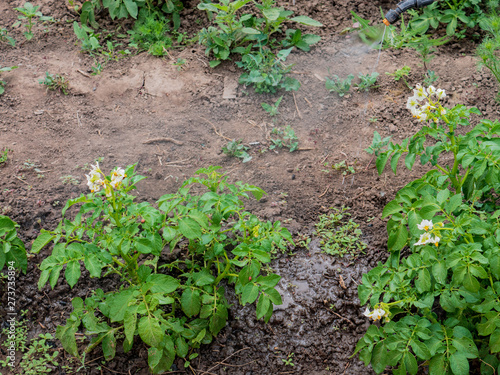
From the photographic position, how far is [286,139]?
140 inches

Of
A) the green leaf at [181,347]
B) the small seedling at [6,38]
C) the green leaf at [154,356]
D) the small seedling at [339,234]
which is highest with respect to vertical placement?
the small seedling at [6,38]

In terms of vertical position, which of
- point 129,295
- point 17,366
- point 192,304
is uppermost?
point 129,295

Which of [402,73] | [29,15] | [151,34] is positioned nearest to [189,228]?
[402,73]

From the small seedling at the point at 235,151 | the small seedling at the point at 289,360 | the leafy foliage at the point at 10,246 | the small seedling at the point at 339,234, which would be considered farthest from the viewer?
the small seedling at the point at 235,151

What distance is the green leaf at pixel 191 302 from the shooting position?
2.29 meters

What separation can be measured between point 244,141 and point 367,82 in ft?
3.94

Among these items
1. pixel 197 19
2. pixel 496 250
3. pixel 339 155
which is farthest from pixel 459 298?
pixel 197 19

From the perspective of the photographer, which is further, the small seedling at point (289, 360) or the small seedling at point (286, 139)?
the small seedling at point (286, 139)

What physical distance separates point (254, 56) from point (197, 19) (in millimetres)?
908

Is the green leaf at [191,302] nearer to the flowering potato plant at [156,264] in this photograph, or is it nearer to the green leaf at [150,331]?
the flowering potato plant at [156,264]

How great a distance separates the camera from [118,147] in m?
3.44

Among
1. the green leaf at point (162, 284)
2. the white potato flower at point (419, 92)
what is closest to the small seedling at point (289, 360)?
the green leaf at point (162, 284)

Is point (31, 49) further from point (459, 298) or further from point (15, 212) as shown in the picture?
point (459, 298)

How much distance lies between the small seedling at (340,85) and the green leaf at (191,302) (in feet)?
7.51
